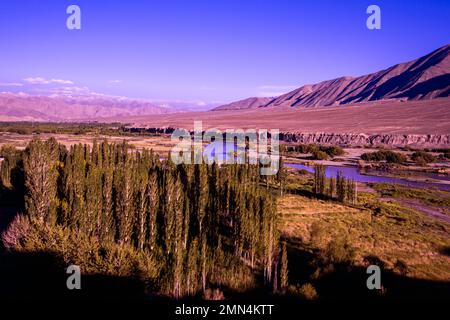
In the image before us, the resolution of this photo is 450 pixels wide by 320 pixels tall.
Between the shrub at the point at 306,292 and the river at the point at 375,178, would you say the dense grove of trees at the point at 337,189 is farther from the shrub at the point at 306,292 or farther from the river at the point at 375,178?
the shrub at the point at 306,292

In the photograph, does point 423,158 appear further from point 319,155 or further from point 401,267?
point 401,267

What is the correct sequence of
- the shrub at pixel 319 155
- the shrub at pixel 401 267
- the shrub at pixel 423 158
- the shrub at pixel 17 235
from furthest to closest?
the shrub at pixel 319 155
the shrub at pixel 423 158
the shrub at pixel 401 267
the shrub at pixel 17 235

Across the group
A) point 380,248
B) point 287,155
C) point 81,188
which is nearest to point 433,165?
point 287,155

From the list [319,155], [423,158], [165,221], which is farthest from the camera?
[319,155]

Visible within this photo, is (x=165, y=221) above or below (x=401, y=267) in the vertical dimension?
above

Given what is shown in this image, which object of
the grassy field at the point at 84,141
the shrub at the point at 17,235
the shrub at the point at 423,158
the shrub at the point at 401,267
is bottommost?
the shrub at the point at 401,267

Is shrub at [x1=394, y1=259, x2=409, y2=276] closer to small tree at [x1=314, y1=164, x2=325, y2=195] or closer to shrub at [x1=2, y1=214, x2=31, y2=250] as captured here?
shrub at [x1=2, y1=214, x2=31, y2=250]

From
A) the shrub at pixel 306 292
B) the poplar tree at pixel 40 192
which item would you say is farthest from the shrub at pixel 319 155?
the poplar tree at pixel 40 192

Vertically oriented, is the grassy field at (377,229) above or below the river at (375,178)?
below

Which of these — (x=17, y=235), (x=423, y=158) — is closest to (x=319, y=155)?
(x=423, y=158)

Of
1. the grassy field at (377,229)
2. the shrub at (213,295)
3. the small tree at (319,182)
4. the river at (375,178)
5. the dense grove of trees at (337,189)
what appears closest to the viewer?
the shrub at (213,295)

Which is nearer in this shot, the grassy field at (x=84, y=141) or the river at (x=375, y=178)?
the river at (x=375, y=178)

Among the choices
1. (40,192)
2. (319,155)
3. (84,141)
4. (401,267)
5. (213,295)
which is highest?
(84,141)
